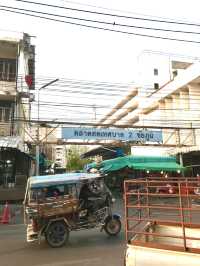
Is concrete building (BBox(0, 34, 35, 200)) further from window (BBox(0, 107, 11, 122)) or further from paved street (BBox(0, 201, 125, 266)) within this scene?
paved street (BBox(0, 201, 125, 266))

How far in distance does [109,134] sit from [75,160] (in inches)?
2145

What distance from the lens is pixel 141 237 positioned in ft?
17.1

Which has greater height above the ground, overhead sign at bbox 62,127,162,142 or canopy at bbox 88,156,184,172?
overhead sign at bbox 62,127,162,142

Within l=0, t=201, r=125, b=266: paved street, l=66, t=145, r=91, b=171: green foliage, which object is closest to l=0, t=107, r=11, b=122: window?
l=0, t=201, r=125, b=266: paved street

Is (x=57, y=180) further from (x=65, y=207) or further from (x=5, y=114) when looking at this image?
(x=5, y=114)

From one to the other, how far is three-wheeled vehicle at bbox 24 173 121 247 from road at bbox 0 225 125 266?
38 cm

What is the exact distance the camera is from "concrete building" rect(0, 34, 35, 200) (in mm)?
23250

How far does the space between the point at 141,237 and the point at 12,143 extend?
16559mm

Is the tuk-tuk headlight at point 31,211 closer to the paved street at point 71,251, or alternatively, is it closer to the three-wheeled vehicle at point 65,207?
the three-wheeled vehicle at point 65,207

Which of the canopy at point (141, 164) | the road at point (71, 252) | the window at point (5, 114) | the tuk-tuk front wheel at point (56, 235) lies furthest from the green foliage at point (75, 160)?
the tuk-tuk front wheel at point (56, 235)

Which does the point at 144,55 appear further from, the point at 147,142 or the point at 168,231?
the point at 168,231

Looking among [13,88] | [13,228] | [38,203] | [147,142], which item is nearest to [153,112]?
[147,142]

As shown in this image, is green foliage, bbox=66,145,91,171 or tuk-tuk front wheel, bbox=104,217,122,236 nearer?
tuk-tuk front wheel, bbox=104,217,122,236

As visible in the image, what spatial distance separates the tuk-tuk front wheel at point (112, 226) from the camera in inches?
429
